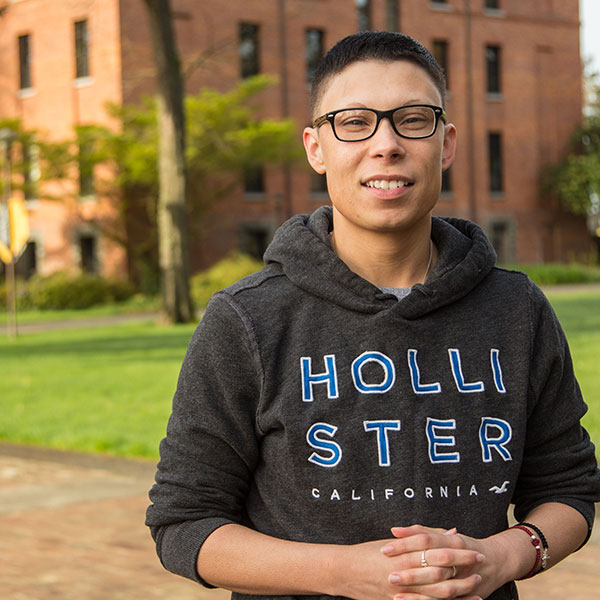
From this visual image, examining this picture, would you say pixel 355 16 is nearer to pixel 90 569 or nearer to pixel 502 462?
pixel 90 569

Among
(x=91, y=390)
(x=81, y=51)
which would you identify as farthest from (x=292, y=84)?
(x=91, y=390)

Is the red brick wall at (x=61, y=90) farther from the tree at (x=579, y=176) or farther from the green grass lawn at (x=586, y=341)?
the tree at (x=579, y=176)

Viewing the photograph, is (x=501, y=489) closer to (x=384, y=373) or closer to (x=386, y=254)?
(x=384, y=373)

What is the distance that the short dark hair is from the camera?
2.06m

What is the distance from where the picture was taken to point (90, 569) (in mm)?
5449

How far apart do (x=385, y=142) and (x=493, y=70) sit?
43.0 metres

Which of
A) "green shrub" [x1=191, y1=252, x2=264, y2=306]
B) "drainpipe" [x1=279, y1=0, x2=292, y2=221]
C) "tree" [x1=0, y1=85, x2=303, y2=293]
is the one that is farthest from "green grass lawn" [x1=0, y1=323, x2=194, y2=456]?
"drainpipe" [x1=279, y1=0, x2=292, y2=221]

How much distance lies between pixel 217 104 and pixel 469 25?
1562cm

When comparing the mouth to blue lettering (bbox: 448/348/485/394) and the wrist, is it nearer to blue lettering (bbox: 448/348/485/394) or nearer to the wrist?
blue lettering (bbox: 448/348/485/394)

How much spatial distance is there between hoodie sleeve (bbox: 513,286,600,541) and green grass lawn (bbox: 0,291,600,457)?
5.65 metres

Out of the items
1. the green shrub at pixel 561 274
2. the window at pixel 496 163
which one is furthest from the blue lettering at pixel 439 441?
the window at pixel 496 163

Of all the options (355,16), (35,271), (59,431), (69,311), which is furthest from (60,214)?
(59,431)

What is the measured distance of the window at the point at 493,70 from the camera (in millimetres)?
43188

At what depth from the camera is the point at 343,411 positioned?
1.95 meters
